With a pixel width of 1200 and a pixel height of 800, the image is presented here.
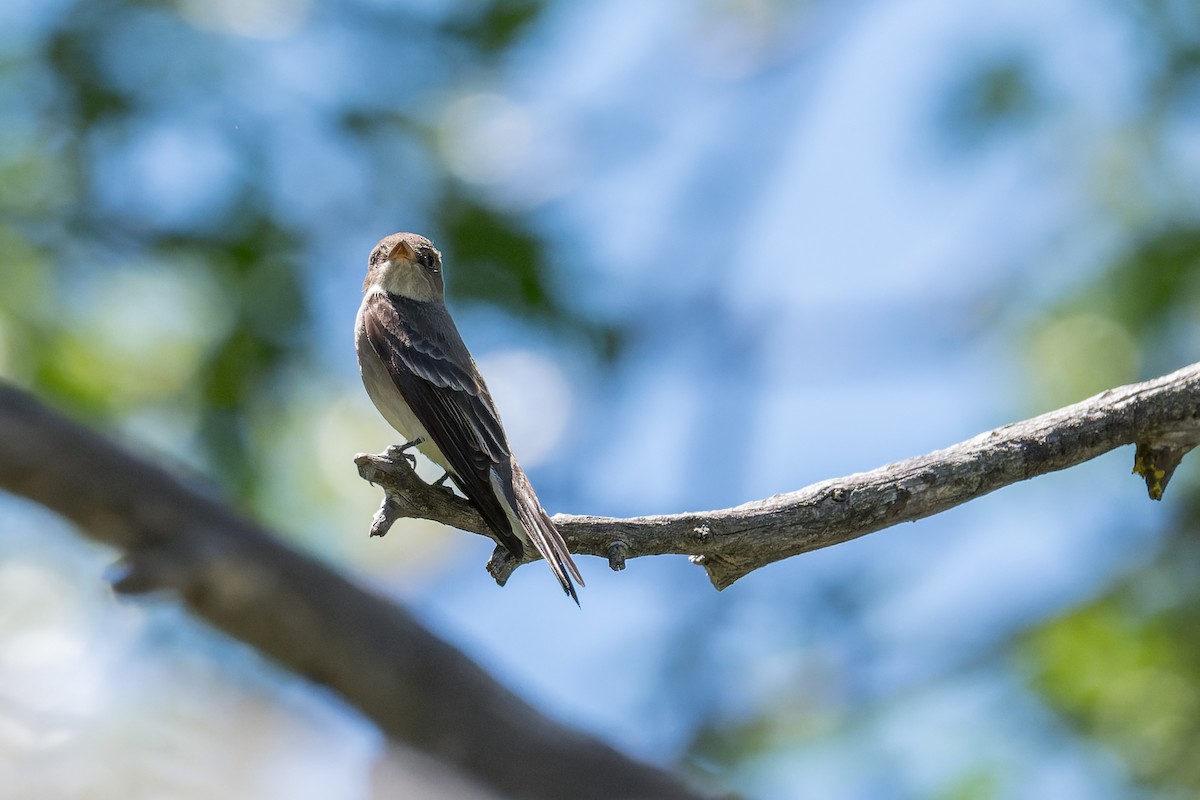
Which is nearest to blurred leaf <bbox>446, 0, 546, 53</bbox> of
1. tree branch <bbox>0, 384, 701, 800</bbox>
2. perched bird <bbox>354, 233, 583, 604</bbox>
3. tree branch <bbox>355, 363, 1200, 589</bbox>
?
perched bird <bbox>354, 233, 583, 604</bbox>

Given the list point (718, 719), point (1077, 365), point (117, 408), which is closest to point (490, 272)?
point (117, 408)

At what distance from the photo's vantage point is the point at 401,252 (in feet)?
21.0

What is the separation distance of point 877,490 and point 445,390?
228 centimetres

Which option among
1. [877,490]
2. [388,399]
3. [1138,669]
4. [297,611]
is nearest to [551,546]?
[877,490]

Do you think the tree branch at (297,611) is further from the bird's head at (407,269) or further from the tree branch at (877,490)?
the bird's head at (407,269)

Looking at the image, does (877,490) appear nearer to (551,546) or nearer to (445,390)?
(551,546)

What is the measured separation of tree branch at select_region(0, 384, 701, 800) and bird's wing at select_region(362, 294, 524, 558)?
7.21 feet

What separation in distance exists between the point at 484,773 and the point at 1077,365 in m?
8.06

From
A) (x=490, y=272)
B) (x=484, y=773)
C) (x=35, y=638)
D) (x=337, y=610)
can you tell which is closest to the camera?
(x=484, y=773)

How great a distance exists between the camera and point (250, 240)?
8.01 meters

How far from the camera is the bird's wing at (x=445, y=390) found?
4.73 m

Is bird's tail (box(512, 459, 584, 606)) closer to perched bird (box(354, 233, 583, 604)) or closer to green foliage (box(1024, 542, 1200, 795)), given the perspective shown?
perched bird (box(354, 233, 583, 604))

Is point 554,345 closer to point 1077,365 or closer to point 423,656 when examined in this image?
point 1077,365

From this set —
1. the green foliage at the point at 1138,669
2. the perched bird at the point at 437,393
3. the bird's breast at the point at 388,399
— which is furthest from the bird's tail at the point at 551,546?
the green foliage at the point at 1138,669
